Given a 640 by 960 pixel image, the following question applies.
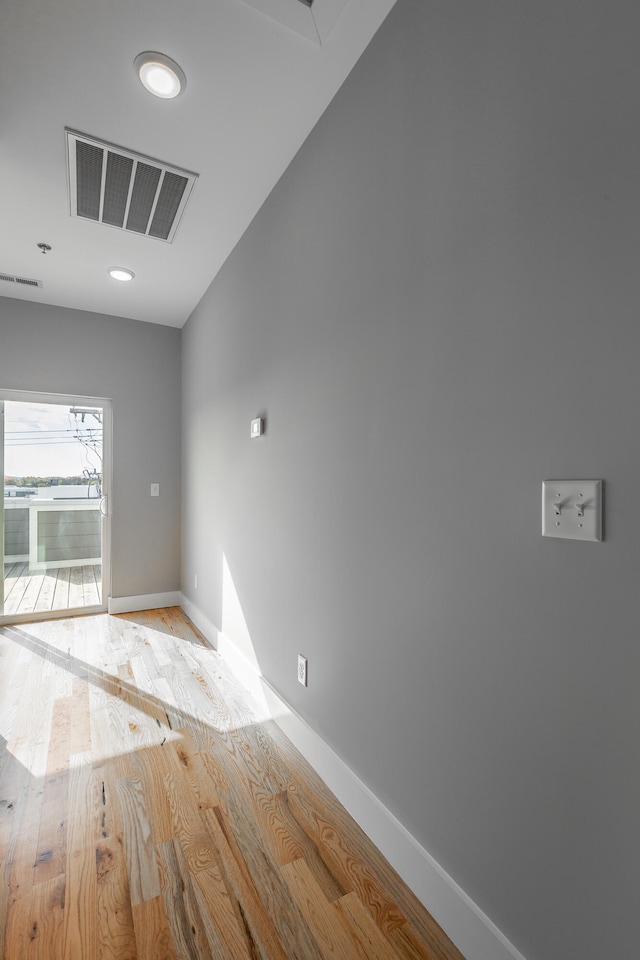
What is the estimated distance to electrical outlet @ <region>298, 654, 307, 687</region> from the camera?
75.6 inches

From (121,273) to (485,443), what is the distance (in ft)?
10.1

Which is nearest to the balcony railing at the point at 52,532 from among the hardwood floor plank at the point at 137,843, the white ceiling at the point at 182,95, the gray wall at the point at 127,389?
the gray wall at the point at 127,389

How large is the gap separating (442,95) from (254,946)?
7.47ft

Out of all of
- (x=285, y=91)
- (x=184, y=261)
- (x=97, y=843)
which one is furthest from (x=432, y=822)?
(x=184, y=261)

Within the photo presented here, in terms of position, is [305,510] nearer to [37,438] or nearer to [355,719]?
[355,719]

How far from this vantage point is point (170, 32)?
1.50 metres

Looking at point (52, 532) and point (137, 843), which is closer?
point (137, 843)

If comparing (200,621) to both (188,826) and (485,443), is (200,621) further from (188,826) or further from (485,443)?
(485,443)

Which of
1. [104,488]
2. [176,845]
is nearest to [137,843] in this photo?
[176,845]

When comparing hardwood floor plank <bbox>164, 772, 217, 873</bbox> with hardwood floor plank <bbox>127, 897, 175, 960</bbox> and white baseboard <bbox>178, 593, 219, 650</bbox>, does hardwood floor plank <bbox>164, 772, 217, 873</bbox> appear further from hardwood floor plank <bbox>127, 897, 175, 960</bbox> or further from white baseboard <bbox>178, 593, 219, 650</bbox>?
white baseboard <bbox>178, 593, 219, 650</bbox>

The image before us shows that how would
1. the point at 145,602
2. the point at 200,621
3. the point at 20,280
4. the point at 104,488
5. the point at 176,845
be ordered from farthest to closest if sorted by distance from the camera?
the point at 145,602 → the point at 104,488 → the point at 200,621 → the point at 20,280 → the point at 176,845

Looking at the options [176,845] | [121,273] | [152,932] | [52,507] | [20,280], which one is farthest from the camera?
[52,507]

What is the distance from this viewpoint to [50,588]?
3.82m

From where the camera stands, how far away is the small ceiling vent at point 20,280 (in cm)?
321
